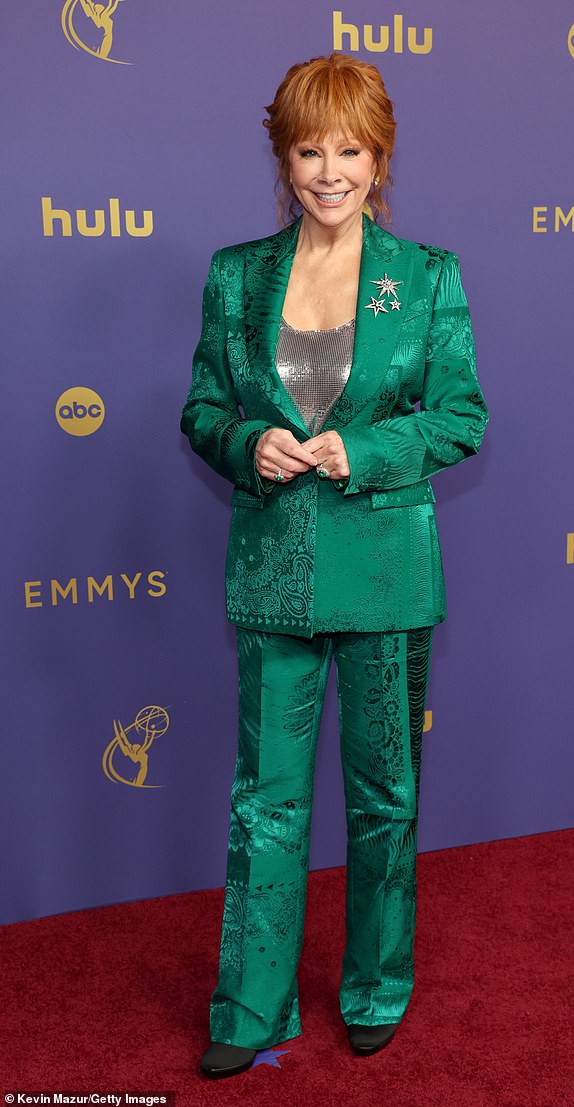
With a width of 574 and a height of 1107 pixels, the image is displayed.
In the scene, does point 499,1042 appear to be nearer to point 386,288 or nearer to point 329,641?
point 329,641

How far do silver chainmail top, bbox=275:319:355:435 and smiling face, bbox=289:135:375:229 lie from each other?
167 millimetres

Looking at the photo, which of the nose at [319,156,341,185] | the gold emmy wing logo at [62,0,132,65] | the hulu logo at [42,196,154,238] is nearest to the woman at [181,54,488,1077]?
the nose at [319,156,341,185]

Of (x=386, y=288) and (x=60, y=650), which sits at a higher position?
(x=386, y=288)

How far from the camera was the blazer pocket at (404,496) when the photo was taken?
1890 mm

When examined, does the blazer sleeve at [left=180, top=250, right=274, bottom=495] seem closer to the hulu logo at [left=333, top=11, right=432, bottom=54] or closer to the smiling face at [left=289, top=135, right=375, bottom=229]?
the smiling face at [left=289, top=135, right=375, bottom=229]

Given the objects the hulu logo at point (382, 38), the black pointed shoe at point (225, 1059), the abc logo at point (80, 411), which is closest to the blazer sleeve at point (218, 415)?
the abc logo at point (80, 411)

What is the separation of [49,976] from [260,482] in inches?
43.0

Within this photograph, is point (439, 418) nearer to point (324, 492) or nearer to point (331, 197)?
point (324, 492)

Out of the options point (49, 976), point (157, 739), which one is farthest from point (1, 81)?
point (49, 976)

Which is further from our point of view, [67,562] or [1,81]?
[67,562]

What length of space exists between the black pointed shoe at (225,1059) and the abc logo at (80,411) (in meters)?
1.16

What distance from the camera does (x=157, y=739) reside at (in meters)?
2.64

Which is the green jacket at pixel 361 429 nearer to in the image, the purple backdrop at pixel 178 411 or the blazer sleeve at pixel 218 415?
the blazer sleeve at pixel 218 415

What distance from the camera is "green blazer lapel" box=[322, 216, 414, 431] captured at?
72.9 inches
